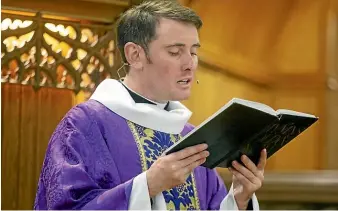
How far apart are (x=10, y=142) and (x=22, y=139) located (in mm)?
44

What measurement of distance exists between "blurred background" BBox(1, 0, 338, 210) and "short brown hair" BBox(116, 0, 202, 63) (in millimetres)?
893

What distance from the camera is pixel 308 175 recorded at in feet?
11.4

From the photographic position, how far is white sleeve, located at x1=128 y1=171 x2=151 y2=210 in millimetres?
1954

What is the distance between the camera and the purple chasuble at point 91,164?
6.53 ft

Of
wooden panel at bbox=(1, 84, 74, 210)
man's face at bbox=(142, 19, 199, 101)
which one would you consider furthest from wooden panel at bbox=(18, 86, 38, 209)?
man's face at bbox=(142, 19, 199, 101)

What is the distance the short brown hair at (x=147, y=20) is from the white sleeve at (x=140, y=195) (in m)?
0.39

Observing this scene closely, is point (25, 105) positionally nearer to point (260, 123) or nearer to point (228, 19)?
point (228, 19)

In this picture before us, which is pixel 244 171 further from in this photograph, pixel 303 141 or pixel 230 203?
pixel 303 141

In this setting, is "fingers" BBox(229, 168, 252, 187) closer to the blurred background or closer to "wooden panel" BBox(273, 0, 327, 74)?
the blurred background

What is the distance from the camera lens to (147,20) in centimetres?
220

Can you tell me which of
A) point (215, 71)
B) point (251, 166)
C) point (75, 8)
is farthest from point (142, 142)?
point (215, 71)

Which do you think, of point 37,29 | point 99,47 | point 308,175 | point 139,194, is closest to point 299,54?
point 308,175

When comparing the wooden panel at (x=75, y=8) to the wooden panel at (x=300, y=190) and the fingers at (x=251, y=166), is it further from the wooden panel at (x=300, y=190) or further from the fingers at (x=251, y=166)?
the fingers at (x=251, y=166)

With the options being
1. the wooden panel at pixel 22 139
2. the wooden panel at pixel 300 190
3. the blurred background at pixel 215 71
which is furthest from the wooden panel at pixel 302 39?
the wooden panel at pixel 22 139
